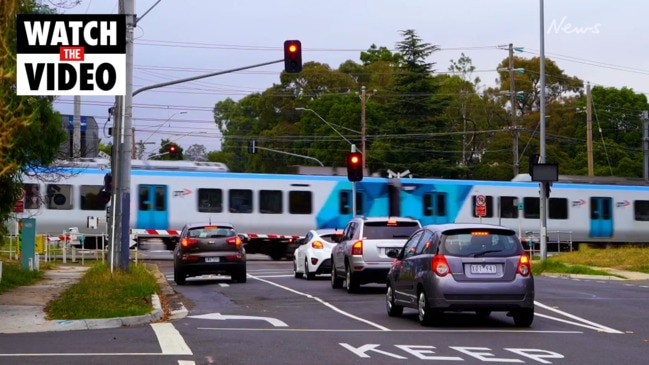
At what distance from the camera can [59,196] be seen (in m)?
45.6

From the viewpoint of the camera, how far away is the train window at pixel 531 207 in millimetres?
52578

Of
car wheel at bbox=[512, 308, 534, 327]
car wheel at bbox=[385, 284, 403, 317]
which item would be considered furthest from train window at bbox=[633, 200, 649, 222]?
car wheel at bbox=[512, 308, 534, 327]

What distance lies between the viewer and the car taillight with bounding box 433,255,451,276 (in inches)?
692

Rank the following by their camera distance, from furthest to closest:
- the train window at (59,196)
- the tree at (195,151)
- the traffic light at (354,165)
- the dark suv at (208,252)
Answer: the tree at (195,151)
the train window at (59,196)
the traffic light at (354,165)
the dark suv at (208,252)

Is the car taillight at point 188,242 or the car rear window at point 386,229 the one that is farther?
the car taillight at point 188,242

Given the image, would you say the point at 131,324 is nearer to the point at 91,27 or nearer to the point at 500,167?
the point at 91,27

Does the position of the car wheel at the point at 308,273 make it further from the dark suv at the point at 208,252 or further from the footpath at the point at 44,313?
the footpath at the point at 44,313

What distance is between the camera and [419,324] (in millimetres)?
18484

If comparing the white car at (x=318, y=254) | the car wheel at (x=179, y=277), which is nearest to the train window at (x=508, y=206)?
the white car at (x=318, y=254)

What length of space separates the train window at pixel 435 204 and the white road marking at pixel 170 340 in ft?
108

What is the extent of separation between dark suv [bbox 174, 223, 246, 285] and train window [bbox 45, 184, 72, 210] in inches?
648

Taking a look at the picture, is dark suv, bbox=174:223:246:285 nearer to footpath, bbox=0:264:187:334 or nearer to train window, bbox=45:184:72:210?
footpath, bbox=0:264:187:334

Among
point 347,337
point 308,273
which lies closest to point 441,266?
point 347,337

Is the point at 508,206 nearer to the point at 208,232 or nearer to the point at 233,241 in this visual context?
the point at 233,241
